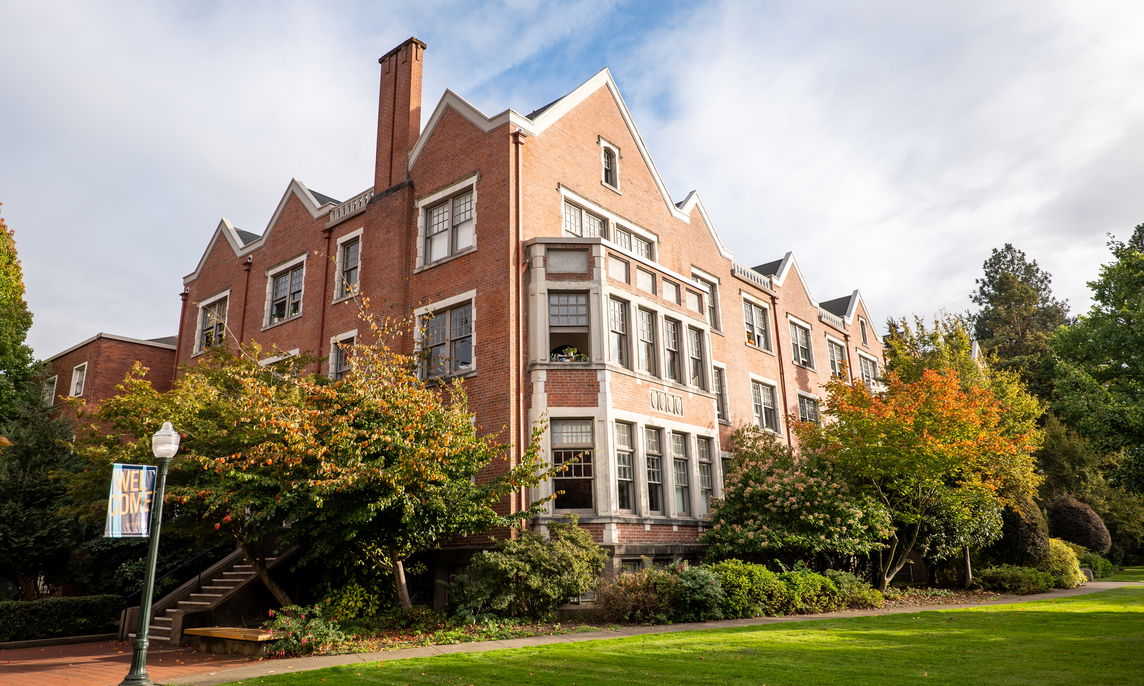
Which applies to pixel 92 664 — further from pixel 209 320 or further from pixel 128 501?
pixel 209 320

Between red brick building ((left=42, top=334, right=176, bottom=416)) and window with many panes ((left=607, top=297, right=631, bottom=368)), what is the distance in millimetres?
20490

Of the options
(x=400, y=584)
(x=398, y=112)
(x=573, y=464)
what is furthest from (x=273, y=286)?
(x=400, y=584)

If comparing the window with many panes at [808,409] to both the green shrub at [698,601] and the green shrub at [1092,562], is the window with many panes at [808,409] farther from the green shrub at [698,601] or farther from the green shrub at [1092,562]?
the green shrub at [698,601]

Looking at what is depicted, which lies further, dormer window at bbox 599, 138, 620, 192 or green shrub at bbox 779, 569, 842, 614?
dormer window at bbox 599, 138, 620, 192

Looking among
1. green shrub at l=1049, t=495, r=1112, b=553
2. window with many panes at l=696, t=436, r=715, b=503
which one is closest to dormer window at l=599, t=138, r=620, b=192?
window with many panes at l=696, t=436, r=715, b=503

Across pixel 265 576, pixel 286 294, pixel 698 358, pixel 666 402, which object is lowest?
pixel 265 576

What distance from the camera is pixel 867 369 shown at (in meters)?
40.7

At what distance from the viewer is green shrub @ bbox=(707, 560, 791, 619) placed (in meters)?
16.7

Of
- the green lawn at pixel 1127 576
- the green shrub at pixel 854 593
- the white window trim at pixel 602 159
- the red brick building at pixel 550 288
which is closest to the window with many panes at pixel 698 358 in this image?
the red brick building at pixel 550 288

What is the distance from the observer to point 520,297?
1953 cm

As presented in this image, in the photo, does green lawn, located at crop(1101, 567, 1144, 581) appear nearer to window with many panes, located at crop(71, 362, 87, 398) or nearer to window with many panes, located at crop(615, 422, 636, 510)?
window with many panes, located at crop(615, 422, 636, 510)

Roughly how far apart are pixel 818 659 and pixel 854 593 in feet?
32.4

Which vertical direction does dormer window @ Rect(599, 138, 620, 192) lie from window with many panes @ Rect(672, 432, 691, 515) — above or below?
above

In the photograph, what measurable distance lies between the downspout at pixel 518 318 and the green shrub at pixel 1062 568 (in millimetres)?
19415
